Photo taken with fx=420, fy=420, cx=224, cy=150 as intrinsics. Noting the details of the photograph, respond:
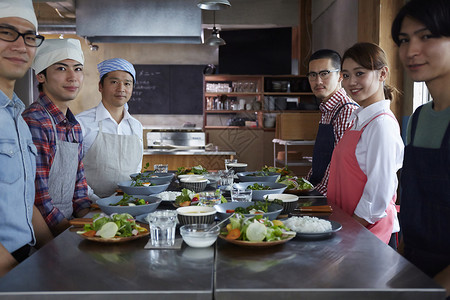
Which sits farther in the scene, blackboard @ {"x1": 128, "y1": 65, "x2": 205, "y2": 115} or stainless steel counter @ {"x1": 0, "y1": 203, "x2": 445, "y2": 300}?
blackboard @ {"x1": 128, "y1": 65, "x2": 205, "y2": 115}

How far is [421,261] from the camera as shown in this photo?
1553mm

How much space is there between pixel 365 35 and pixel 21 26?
12.2ft

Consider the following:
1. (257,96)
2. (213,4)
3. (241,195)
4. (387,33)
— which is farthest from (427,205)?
(257,96)

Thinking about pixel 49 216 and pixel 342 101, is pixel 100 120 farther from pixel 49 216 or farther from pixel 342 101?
pixel 342 101

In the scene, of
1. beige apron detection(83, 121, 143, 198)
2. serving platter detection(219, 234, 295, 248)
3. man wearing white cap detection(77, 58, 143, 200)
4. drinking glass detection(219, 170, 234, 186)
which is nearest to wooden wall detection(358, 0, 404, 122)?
drinking glass detection(219, 170, 234, 186)

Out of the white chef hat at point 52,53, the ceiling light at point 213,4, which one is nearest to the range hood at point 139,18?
the ceiling light at point 213,4

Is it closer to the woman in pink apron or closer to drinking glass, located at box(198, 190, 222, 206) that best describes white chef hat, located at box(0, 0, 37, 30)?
drinking glass, located at box(198, 190, 222, 206)

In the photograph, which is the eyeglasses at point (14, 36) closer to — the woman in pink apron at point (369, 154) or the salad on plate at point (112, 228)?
the salad on plate at point (112, 228)

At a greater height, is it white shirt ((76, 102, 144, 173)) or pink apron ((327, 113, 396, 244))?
white shirt ((76, 102, 144, 173))

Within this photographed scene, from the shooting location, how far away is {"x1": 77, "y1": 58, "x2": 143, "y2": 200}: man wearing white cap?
2977 mm

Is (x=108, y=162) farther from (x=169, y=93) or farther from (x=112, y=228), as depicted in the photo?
(x=169, y=93)

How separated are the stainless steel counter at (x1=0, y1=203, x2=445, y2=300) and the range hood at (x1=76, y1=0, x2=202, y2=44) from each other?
491 cm

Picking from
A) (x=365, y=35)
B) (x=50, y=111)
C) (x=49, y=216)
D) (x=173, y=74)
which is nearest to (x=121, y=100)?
(x=50, y=111)

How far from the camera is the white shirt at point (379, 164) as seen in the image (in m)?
1.96
